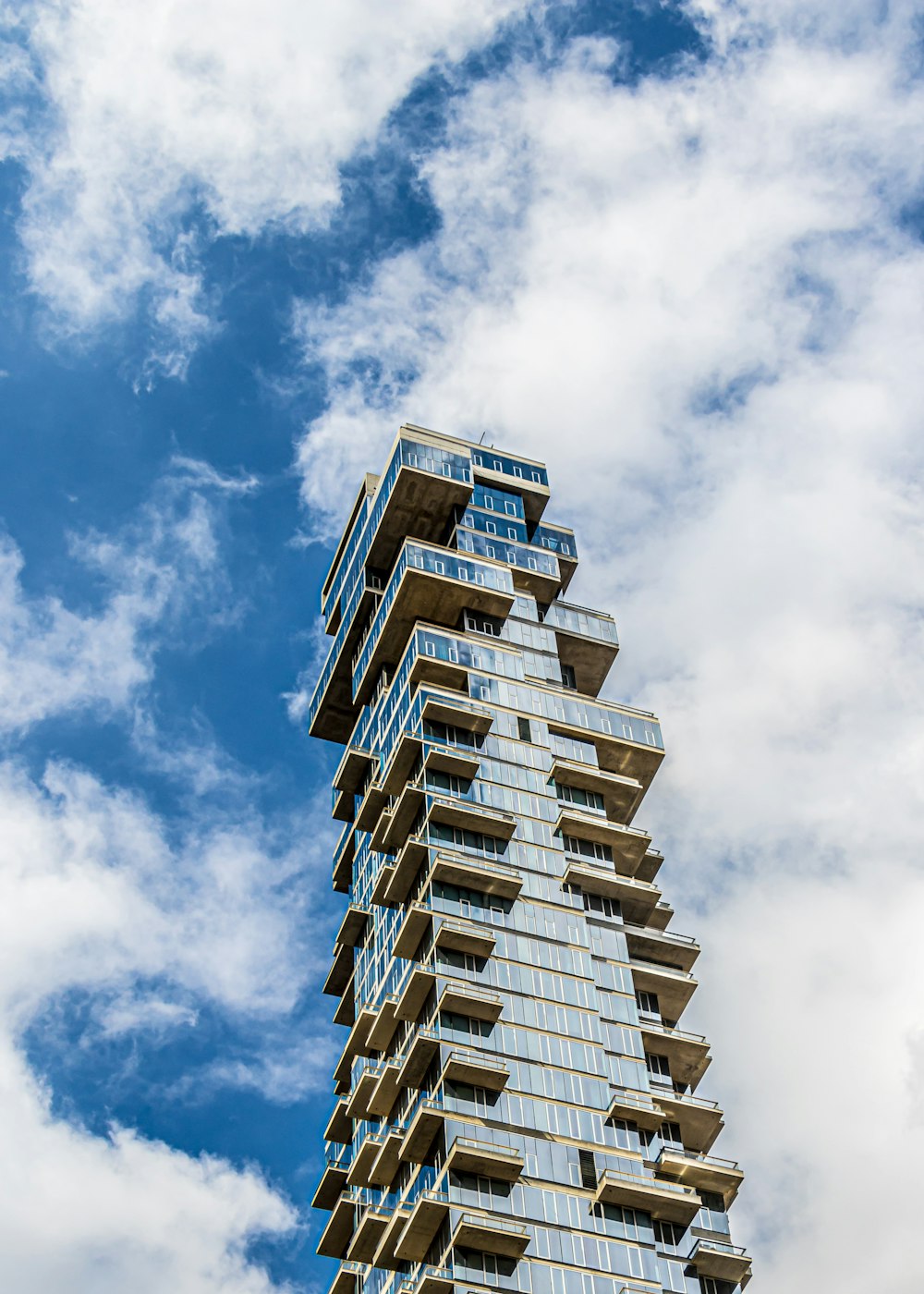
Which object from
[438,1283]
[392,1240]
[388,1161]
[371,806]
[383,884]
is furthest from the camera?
[371,806]

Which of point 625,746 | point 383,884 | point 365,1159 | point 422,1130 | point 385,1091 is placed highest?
point 625,746

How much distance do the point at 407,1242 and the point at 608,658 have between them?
57141mm

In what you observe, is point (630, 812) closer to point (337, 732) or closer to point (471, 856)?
point (471, 856)

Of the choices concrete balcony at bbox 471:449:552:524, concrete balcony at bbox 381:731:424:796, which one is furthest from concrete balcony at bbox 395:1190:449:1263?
concrete balcony at bbox 471:449:552:524

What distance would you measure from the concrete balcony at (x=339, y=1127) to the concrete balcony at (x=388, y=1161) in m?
14.1

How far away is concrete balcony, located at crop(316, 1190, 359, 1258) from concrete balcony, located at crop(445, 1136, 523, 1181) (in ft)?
67.6

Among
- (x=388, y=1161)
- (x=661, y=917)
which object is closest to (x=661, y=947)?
(x=661, y=917)

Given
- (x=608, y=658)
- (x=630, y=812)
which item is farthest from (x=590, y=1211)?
Result: (x=608, y=658)

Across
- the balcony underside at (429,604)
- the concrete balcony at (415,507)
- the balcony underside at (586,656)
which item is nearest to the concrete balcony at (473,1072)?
the balcony underside at (429,604)

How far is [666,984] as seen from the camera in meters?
122

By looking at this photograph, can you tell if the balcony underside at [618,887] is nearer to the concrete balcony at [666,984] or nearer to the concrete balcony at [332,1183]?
the concrete balcony at [666,984]

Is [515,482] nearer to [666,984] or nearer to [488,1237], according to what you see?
[666,984]

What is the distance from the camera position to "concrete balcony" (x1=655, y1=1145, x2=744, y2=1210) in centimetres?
10975

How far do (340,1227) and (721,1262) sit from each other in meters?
29.5
